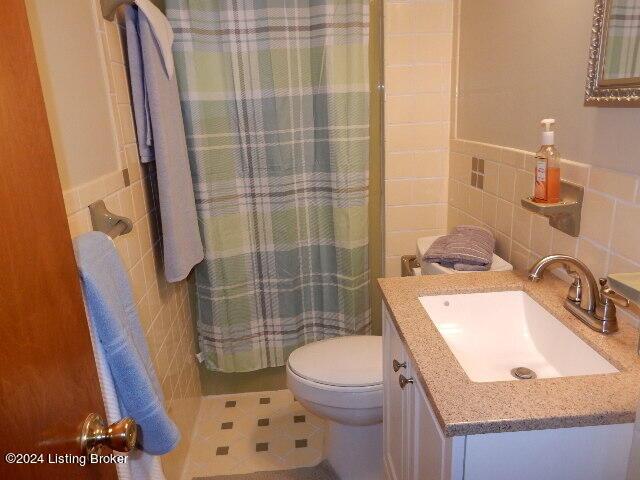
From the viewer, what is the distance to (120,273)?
1.08 meters

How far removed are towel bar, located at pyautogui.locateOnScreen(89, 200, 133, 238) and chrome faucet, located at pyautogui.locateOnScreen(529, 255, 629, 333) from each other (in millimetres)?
1062

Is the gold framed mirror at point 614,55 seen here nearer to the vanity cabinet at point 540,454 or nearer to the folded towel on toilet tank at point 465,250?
the folded towel on toilet tank at point 465,250

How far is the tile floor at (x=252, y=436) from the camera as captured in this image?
6.49ft

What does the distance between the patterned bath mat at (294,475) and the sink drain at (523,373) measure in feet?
3.45

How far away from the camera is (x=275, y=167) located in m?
2.04

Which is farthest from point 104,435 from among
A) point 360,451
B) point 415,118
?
point 415,118

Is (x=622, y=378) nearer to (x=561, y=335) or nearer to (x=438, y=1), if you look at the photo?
(x=561, y=335)

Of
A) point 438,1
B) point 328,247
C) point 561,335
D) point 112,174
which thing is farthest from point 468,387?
point 438,1

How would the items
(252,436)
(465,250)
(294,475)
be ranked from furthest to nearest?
(252,436)
(294,475)
(465,250)

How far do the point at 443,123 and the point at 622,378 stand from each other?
4.66ft

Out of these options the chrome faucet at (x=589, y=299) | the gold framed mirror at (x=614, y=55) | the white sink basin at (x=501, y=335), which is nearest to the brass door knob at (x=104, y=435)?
the white sink basin at (x=501, y=335)

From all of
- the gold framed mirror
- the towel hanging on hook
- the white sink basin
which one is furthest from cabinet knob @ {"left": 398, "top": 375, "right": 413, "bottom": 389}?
the towel hanging on hook

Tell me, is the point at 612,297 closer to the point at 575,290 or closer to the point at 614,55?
the point at 575,290

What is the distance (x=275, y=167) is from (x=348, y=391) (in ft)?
3.17
